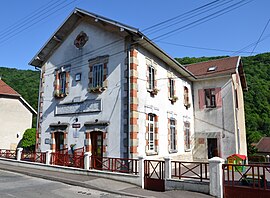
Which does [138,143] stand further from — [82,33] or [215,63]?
[215,63]

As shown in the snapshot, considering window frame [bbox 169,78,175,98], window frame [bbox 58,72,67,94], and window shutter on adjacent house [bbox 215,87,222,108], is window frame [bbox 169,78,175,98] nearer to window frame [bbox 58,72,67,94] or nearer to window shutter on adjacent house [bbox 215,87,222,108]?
window shutter on adjacent house [bbox 215,87,222,108]

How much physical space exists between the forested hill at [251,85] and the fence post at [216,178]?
2120cm

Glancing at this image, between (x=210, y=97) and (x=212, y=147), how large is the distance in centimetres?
351

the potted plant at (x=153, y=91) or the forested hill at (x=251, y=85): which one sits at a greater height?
the forested hill at (x=251, y=85)

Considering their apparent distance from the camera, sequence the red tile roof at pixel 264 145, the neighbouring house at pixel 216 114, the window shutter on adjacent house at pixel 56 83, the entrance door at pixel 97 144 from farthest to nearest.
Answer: the red tile roof at pixel 264 145 < the neighbouring house at pixel 216 114 < the window shutter on adjacent house at pixel 56 83 < the entrance door at pixel 97 144

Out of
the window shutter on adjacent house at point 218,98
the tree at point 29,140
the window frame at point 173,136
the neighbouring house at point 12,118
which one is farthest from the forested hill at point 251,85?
the window frame at point 173,136

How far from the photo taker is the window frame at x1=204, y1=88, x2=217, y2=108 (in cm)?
1816

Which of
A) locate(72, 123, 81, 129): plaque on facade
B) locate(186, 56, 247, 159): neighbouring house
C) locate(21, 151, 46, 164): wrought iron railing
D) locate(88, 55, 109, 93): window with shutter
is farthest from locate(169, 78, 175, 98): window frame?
locate(21, 151, 46, 164): wrought iron railing

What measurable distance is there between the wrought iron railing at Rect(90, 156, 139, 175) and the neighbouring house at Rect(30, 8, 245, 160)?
0.38m

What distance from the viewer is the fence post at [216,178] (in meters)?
7.75

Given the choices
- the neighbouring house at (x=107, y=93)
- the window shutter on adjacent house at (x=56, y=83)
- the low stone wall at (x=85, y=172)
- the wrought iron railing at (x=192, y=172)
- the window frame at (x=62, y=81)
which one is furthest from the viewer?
the window shutter on adjacent house at (x=56, y=83)

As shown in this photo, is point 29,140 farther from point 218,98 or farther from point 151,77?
point 218,98

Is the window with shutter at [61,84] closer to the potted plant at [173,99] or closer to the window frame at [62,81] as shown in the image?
the window frame at [62,81]

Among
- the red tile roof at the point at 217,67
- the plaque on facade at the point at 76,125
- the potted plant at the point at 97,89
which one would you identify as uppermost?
the red tile roof at the point at 217,67
